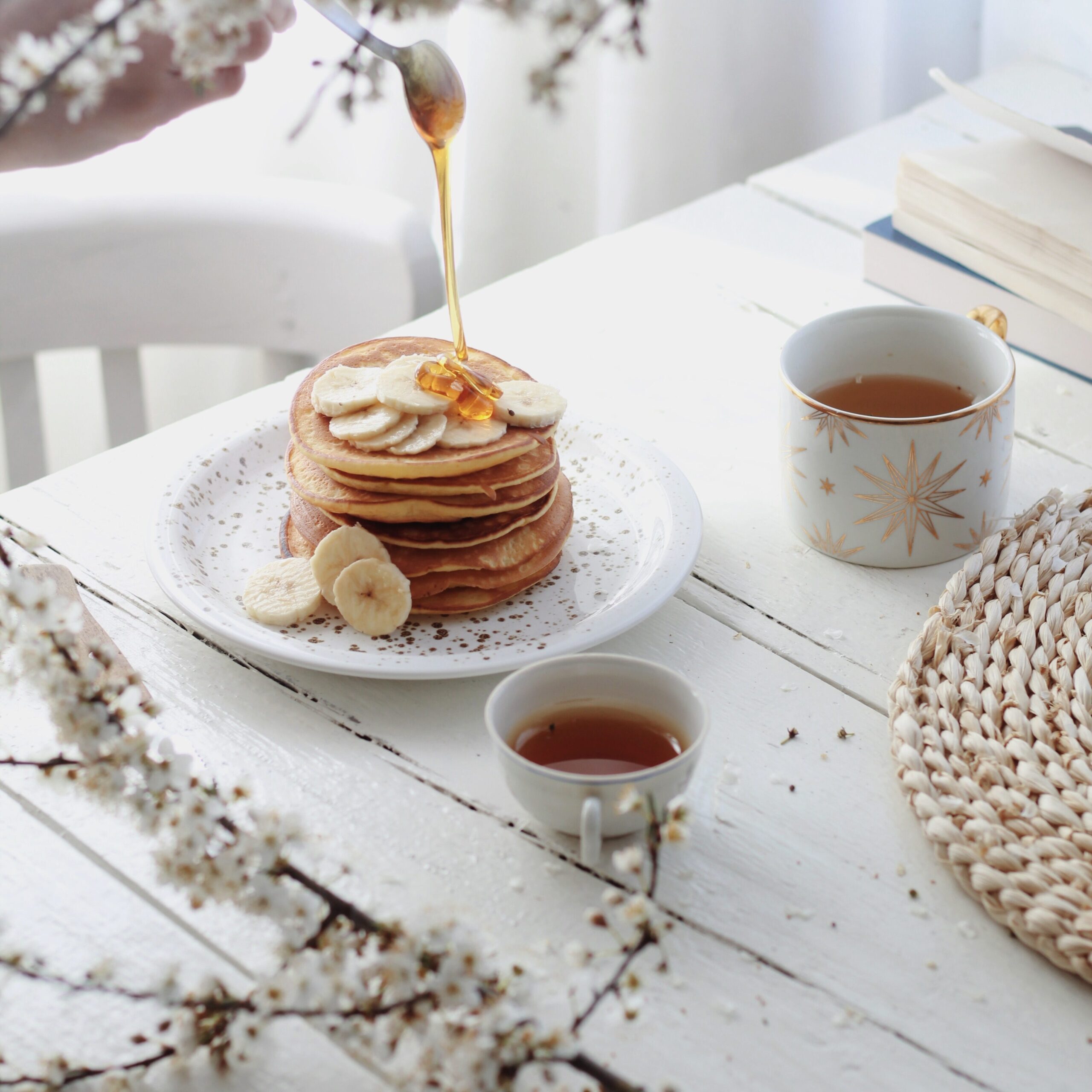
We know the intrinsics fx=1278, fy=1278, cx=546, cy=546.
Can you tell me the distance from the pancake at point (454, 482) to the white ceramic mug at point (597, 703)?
15 cm

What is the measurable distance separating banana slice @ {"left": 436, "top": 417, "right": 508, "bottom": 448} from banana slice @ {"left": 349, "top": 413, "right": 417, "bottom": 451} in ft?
0.07

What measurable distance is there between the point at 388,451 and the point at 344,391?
8cm

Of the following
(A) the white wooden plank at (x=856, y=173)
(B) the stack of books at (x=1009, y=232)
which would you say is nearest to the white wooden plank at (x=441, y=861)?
(B) the stack of books at (x=1009, y=232)

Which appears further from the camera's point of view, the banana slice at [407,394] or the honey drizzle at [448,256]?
the banana slice at [407,394]

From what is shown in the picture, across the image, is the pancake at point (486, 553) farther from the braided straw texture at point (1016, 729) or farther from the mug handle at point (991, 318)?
the mug handle at point (991, 318)

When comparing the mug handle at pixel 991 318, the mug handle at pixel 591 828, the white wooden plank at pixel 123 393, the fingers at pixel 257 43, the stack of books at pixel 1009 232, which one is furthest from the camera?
the white wooden plank at pixel 123 393

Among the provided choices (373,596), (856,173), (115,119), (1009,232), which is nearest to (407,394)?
(373,596)

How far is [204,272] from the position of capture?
4.59 ft

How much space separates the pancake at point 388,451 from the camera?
2.67 feet

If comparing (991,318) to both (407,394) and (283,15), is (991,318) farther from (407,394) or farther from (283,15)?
(283,15)

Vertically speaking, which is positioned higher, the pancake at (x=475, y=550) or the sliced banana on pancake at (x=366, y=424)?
the sliced banana on pancake at (x=366, y=424)

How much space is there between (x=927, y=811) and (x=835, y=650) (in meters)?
0.18

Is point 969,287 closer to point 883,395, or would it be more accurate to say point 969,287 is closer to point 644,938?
point 883,395

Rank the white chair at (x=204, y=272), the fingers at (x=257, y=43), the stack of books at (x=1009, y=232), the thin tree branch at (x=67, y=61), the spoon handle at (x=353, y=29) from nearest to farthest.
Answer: the thin tree branch at (x=67, y=61)
the spoon handle at (x=353, y=29)
the fingers at (x=257, y=43)
the stack of books at (x=1009, y=232)
the white chair at (x=204, y=272)
